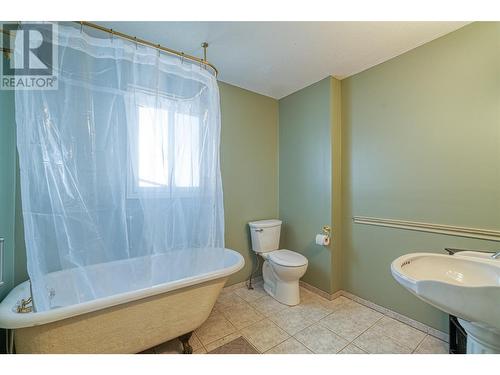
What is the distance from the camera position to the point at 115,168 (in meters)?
1.26

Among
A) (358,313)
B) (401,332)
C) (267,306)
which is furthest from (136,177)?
(401,332)

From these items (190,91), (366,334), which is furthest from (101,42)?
(366,334)

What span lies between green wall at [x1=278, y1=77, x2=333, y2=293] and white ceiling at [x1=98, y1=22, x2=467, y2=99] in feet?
1.24

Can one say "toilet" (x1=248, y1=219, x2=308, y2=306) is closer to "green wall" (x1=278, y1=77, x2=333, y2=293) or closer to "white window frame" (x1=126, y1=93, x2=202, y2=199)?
"green wall" (x1=278, y1=77, x2=333, y2=293)

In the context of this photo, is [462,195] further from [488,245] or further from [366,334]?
[366,334]

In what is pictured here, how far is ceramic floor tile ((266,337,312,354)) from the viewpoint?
1.39m

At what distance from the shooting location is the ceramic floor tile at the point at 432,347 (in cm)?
140

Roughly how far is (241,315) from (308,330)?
0.58 meters

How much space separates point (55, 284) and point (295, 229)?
211cm

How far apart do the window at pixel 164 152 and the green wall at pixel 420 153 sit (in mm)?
1587

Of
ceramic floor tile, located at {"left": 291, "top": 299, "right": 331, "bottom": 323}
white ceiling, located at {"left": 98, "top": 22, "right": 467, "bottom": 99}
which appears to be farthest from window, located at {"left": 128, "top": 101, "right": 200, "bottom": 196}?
ceramic floor tile, located at {"left": 291, "top": 299, "right": 331, "bottom": 323}

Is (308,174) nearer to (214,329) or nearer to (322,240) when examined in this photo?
(322,240)

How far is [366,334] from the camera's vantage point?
158 cm

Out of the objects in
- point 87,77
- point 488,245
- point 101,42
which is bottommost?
point 488,245
